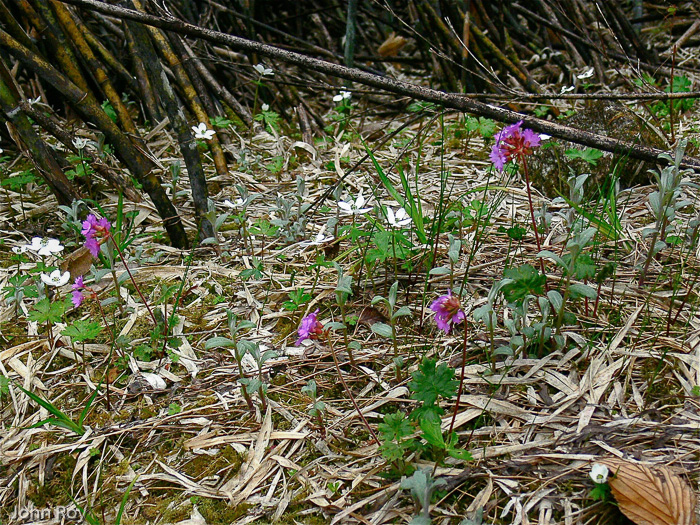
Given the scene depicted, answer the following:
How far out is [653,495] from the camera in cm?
101

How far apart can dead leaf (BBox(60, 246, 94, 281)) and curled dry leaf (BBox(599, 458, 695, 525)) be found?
6.10ft

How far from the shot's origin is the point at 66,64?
Result: 99.9 inches

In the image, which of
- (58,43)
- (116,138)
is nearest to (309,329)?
(116,138)

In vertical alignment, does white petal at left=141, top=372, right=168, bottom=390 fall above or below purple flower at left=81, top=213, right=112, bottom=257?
below

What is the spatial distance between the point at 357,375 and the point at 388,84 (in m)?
0.95

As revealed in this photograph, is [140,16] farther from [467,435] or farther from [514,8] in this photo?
[514,8]

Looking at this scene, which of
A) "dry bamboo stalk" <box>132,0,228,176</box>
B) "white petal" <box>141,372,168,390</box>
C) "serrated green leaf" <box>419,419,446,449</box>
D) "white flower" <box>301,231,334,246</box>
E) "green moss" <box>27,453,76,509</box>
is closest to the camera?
"serrated green leaf" <box>419,419,446,449</box>

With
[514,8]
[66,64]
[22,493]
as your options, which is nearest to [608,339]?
[22,493]

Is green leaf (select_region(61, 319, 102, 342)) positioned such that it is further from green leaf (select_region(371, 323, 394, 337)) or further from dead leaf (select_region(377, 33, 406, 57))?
dead leaf (select_region(377, 33, 406, 57))

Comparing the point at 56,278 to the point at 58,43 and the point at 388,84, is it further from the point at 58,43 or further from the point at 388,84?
the point at 58,43

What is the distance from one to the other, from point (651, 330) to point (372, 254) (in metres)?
0.85

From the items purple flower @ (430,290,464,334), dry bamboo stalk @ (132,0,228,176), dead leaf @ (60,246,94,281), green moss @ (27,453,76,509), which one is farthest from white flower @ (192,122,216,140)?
purple flower @ (430,290,464,334)

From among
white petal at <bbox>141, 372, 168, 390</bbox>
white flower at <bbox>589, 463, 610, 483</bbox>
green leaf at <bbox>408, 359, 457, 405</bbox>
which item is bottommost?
white petal at <bbox>141, 372, 168, 390</bbox>

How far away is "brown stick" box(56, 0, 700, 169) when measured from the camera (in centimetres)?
164
